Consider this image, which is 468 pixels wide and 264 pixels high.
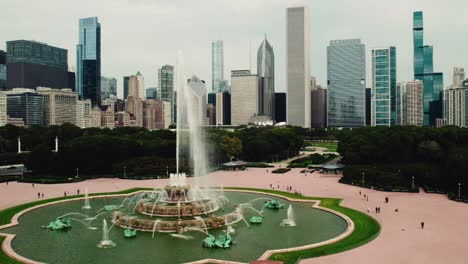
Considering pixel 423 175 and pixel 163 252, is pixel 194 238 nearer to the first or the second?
pixel 163 252

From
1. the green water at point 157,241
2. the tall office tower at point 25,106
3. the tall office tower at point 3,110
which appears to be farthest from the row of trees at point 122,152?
the tall office tower at point 25,106

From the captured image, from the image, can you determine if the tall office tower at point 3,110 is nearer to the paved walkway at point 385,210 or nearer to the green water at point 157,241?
the paved walkway at point 385,210

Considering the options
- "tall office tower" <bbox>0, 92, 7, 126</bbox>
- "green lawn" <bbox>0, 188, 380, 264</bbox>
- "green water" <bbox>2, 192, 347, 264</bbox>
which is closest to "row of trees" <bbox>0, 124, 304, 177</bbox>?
"green lawn" <bbox>0, 188, 380, 264</bbox>

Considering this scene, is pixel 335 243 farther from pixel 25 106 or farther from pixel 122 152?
pixel 25 106

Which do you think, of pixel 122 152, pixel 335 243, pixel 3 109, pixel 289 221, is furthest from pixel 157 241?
pixel 3 109

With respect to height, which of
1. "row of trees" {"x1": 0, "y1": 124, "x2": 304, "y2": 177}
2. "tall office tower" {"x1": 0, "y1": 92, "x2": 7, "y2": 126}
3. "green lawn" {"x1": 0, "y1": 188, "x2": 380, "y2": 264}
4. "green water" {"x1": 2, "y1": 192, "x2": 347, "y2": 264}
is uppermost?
"tall office tower" {"x1": 0, "y1": 92, "x2": 7, "y2": 126}

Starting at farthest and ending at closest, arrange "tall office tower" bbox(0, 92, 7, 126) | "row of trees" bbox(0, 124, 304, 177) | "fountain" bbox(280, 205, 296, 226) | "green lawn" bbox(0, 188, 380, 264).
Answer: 1. "tall office tower" bbox(0, 92, 7, 126)
2. "row of trees" bbox(0, 124, 304, 177)
3. "fountain" bbox(280, 205, 296, 226)
4. "green lawn" bbox(0, 188, 380, 264)

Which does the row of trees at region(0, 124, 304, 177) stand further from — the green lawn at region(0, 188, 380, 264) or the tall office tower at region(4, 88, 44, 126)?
the tall office tower at region(4, 88, 44, 126)
